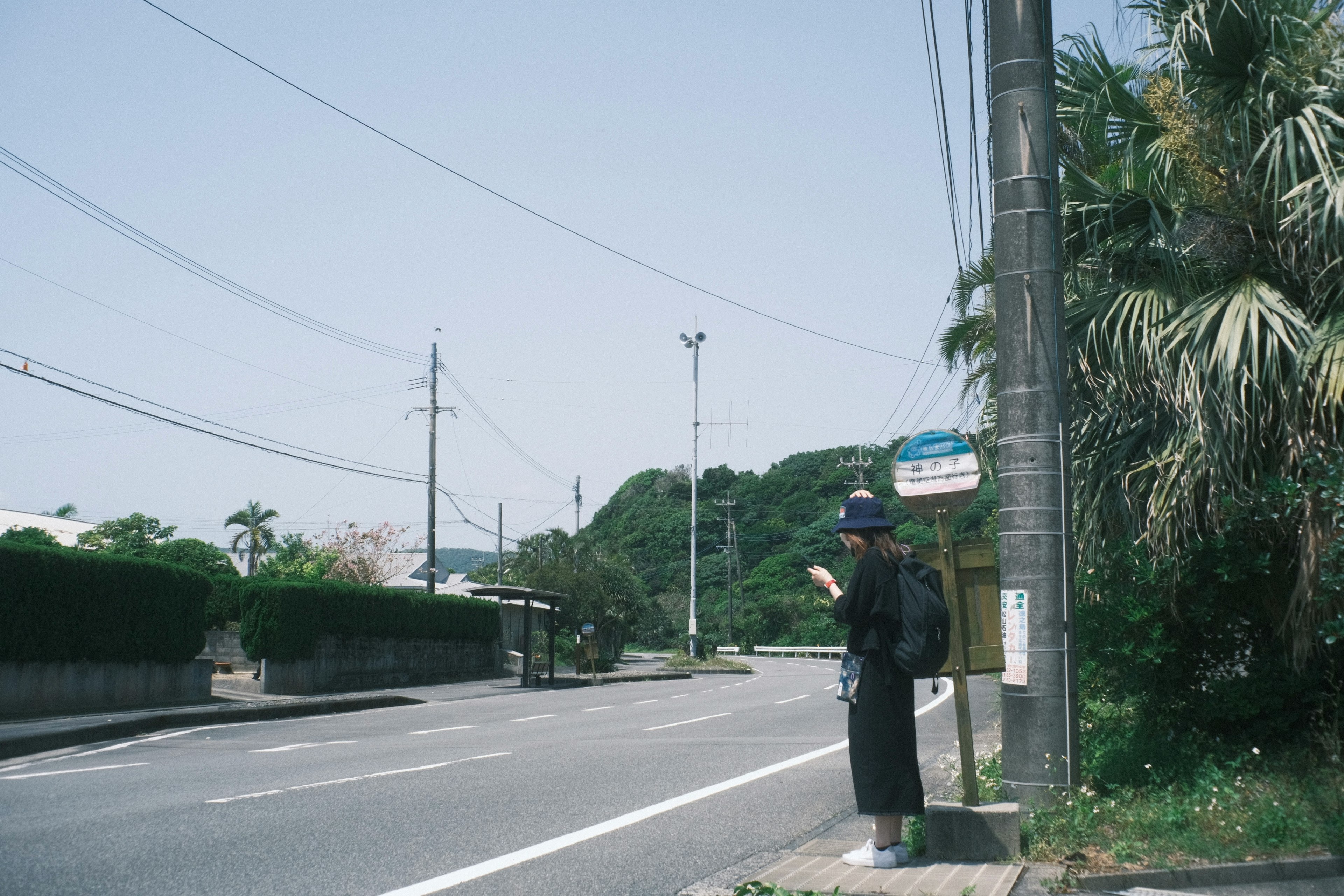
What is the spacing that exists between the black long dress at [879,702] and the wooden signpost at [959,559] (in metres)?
0.44

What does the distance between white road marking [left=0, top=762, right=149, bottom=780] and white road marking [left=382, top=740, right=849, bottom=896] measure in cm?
542

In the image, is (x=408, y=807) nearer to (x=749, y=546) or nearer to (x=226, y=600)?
(x=226, y=600)

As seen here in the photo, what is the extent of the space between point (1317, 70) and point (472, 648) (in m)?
32.3

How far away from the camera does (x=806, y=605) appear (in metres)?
80.7

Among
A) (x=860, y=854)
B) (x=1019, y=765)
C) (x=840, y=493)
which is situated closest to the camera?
(x=860, y=854)

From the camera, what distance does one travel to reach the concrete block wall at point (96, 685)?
18094 mm

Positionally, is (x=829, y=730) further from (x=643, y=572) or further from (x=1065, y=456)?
(x=643, y=572)

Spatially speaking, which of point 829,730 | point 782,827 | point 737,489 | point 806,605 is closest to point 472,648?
point 829,730

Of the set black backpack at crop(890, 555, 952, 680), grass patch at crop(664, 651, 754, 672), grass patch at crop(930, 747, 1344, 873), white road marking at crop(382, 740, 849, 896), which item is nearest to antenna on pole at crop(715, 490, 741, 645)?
grass patch at crop(664, 651, 754, 672)

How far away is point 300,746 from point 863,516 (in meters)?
9.40

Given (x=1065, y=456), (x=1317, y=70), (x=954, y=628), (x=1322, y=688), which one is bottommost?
(x=1322, y=688)

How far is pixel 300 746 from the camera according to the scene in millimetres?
12727

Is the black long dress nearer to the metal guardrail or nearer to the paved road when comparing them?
the paved road

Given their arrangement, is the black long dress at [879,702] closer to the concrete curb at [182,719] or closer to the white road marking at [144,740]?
the white road marking at [144,740]
